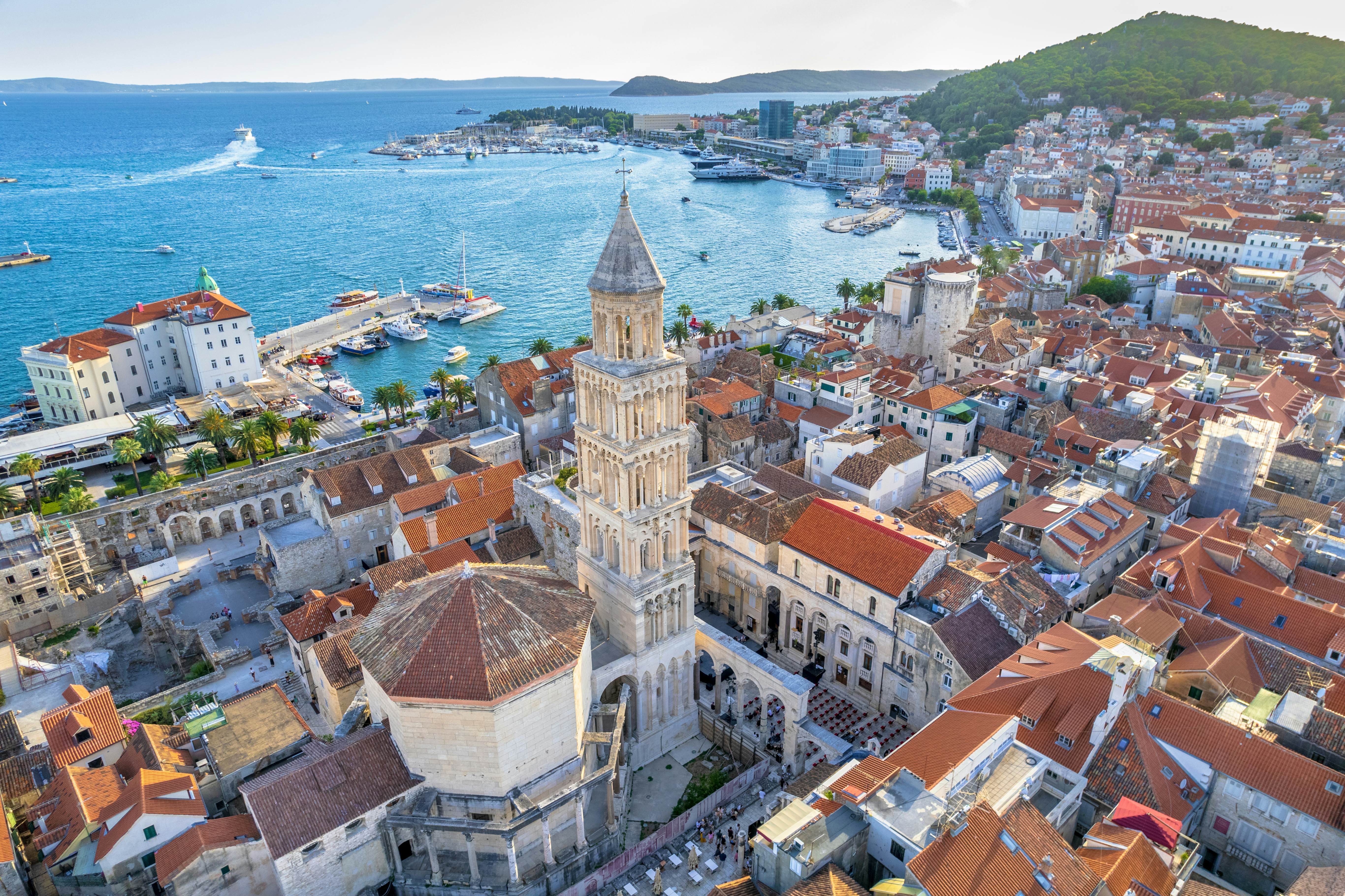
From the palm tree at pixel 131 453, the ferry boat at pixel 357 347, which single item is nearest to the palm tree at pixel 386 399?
the palm tree at pixel 131 453

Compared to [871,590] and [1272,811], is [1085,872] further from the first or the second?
[871,590]

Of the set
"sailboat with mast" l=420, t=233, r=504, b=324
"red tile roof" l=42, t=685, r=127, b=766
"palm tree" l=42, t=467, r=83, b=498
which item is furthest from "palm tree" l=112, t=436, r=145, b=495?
"sailboat with mast" l=420, t=233, r=504, b=324

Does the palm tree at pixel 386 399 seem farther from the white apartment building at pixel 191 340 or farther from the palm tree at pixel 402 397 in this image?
the white apartment building at pixel 191 340

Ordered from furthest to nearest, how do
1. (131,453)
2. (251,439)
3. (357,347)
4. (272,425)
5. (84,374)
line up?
(357,347), (84,374), (272,425), (251,439), (131,453)

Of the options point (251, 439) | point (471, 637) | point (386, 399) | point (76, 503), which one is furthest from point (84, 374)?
point (471, 637)

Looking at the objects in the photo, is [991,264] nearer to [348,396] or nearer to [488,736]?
[348,396]
